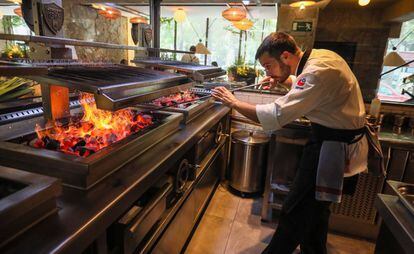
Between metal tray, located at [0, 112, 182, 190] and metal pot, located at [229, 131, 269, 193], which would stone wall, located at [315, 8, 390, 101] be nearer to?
metal pot, located at [229, 131, 269, 193]

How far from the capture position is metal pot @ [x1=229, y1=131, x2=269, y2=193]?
9.44 feet

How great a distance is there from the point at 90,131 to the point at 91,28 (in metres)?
7.36

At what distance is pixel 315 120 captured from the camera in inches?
67.3

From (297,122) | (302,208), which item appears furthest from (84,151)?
(297,122)

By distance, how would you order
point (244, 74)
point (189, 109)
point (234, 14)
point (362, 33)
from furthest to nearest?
point (234, 14), point (362, 33), point (244, 74), point (189, 109)

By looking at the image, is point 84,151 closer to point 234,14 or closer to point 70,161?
point 70,161

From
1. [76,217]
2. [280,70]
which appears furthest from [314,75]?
[76,217]

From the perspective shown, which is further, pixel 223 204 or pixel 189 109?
pixel 223 204

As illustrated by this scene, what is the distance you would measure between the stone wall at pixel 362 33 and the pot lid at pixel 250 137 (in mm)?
2354

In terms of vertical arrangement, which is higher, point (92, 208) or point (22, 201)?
point (22, 201)

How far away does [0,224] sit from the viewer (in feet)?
2.22

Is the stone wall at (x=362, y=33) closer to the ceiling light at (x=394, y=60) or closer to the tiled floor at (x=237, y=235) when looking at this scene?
the ceiling light at (x=394, y=60)

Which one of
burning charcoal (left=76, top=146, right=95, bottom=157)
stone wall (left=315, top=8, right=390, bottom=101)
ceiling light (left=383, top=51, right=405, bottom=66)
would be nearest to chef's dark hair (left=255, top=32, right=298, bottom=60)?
burning charcoal (left=76, top=146, right=95, bottom=157)

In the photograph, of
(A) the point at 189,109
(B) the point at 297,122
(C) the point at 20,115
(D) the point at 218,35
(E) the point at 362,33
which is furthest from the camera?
(D) the point at 218,35
